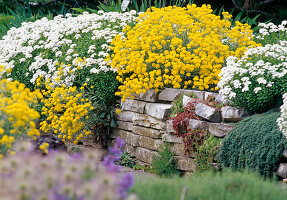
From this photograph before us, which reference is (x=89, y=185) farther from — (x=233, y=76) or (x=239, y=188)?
(x=233, y=76)

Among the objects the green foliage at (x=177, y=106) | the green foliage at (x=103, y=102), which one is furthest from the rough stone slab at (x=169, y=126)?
the green foliage at (x=103, y=102)

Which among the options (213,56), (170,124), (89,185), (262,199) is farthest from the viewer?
(213,56)

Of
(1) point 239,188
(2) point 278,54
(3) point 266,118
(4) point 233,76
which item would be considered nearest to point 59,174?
(1) point 239,188

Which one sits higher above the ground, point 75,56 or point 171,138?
point 75,56

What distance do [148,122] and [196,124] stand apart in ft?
3.54

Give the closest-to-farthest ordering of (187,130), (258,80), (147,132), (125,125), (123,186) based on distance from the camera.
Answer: (123,186) < (258,80) < (187,130) < (147,132) < (125,125)

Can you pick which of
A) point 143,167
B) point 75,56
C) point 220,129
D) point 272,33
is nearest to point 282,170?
point 220,129

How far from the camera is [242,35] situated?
21.3 feet

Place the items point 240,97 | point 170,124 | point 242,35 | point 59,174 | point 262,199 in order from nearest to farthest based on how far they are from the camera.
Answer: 1. point 59,174
2. point 262,199
3. point 240,97
4. point 170,124
5. point 242,35

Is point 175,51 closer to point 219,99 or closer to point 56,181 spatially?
point 219,99

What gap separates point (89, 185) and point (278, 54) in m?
3.76

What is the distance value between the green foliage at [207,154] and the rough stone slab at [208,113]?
24 cm

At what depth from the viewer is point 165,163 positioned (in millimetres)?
5621

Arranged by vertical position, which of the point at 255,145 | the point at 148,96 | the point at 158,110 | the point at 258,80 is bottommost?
the point at 255,145
